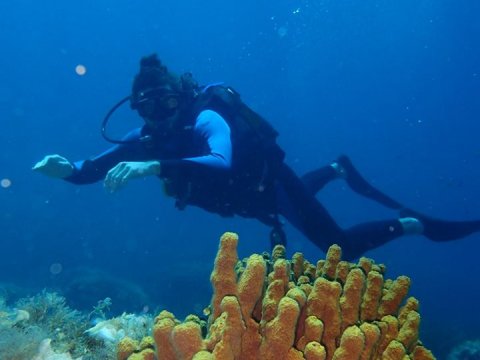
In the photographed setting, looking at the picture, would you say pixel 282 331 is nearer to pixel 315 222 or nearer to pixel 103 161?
pixel 315 222

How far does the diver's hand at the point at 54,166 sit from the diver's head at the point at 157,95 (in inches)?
49.7

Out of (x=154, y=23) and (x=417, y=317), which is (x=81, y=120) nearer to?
(x=154, y=23)

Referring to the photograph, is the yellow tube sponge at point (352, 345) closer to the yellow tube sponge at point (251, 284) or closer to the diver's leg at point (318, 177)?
the yellow tube sponge at point (251, 284)

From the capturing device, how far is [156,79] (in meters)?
6.16

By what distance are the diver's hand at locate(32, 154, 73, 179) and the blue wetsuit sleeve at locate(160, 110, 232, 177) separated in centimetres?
Answer: 195

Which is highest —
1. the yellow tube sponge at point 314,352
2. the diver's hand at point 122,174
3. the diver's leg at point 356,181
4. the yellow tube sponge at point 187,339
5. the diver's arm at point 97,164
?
the diver's leg at point 356,181

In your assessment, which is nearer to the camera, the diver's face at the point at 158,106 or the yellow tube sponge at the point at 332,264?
the yellow tube sponge at the point at 332,264

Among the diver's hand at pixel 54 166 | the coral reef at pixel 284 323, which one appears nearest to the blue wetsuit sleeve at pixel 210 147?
the diver's hand at pixel 54 166

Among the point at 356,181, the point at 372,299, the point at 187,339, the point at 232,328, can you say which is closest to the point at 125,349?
the point at 187,339

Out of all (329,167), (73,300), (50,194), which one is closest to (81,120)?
(50,194)

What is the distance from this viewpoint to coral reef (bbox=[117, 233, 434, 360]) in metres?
2.05

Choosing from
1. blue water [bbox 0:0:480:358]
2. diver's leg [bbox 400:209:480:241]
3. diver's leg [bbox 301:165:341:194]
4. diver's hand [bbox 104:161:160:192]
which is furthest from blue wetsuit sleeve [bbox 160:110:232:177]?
blue water [bbox 0:0:480:358]

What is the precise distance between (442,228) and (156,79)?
6.03 metres

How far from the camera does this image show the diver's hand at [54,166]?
19.0 feet
